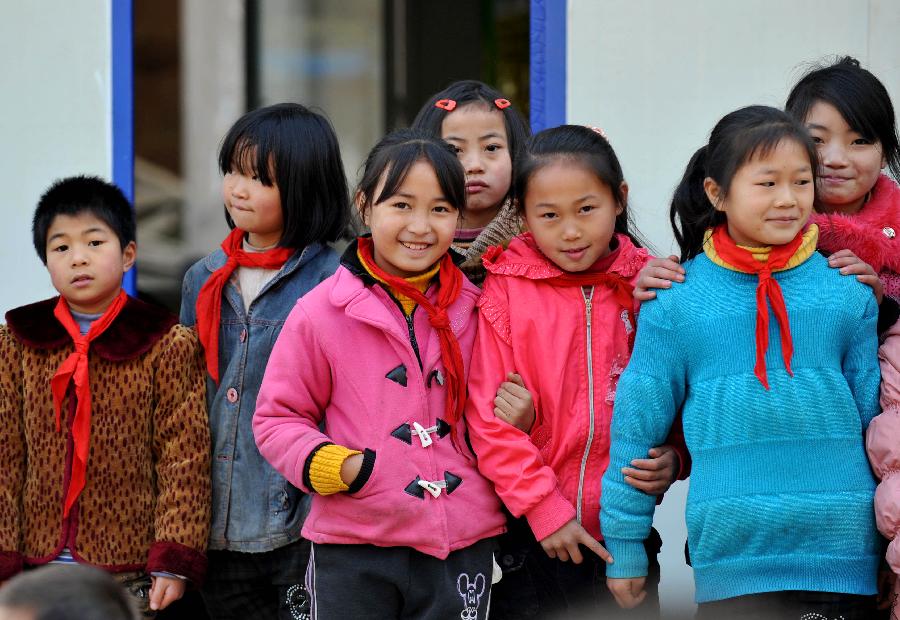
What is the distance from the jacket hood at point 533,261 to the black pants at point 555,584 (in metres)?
0.59

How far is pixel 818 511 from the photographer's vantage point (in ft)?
8.02

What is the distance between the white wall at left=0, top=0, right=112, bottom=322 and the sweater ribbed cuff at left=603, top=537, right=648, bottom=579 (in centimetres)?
233

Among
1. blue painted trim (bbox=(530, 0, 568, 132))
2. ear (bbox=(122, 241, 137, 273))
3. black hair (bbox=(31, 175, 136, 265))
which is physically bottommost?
ear (bbox=(122, 241, 137, 273))

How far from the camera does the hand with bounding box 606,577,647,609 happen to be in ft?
8.52

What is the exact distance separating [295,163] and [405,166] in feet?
1.43

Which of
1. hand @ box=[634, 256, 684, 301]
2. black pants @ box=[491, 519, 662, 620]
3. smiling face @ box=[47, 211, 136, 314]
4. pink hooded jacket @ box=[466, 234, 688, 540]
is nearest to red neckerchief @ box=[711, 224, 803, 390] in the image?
hand @ box=[634, 256, 684, 301]

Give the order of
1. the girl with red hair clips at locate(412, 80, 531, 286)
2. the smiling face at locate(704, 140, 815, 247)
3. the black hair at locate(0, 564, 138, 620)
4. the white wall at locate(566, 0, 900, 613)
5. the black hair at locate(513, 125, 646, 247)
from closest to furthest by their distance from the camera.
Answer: the black hair at locate(0, 564, 138, 620) → the smiling face at locate(704, 140, 815, 247) → the black hair at locate(513, 125, 646, 247) → the girl with red hair clips at locate(412, 80, 531, 286) → the white wall at locate(566, 0, 900, 613)

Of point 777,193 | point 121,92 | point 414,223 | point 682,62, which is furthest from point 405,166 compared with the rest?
point 121,92

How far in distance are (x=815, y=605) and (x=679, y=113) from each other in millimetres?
1972

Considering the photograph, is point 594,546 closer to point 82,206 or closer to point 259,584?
point 259,584

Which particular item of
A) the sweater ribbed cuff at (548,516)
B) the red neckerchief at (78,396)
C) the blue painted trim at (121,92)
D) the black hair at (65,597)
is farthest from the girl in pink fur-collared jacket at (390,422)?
the blue painted trim at (121,92)

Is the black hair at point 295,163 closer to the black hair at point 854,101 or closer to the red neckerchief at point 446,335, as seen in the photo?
the red neckerchief at point 446,335

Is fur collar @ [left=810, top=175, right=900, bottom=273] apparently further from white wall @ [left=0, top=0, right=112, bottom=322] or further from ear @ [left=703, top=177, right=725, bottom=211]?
white wall @ [left=0, top=0, right=112, bottom=322]

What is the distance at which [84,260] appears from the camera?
2.90 m
